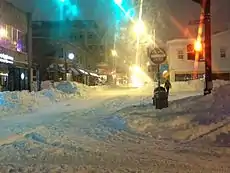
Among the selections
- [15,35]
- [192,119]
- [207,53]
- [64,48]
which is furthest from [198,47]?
[64,48]

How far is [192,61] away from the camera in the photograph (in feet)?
172

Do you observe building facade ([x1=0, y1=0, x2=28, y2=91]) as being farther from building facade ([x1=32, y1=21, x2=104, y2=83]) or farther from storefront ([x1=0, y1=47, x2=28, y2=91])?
building facade ([x1=32, y1=21, x2=104, y2=83])

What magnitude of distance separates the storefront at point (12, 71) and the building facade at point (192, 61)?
23043mm

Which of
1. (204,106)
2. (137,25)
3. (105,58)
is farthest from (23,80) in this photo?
(105,58)

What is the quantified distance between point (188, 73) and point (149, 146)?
154 ft

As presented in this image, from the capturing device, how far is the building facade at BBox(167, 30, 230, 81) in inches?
2126

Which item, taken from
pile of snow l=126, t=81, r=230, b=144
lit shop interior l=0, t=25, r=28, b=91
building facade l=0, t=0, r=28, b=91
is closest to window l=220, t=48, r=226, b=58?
building facade l=0, t=0, r=28, b=91

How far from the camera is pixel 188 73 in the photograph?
56.3 meters

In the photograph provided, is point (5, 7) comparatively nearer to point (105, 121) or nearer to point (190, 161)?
point (105, 121)

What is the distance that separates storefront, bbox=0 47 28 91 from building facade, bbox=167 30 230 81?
2304 cm

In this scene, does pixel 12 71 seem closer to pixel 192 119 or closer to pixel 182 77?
pixel 192 119

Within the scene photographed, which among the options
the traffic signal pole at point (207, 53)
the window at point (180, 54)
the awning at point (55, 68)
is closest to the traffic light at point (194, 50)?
the traffic signal pole at point (207, 53)

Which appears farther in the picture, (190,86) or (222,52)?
(222,52)

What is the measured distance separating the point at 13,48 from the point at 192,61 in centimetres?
2535
